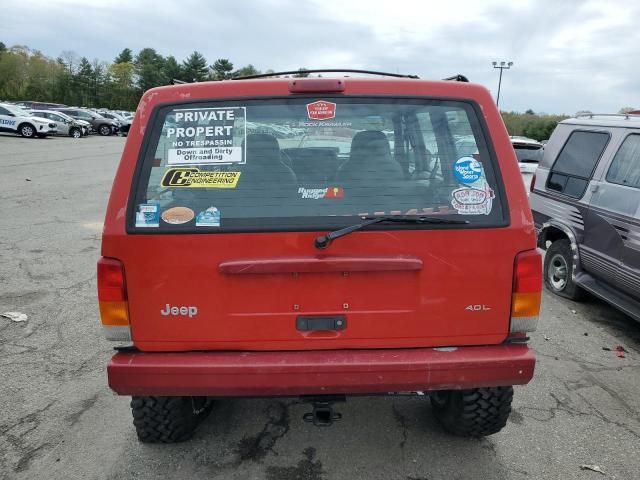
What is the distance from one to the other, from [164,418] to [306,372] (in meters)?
1.00

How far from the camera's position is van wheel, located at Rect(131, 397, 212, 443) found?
A: 2873 millimetres

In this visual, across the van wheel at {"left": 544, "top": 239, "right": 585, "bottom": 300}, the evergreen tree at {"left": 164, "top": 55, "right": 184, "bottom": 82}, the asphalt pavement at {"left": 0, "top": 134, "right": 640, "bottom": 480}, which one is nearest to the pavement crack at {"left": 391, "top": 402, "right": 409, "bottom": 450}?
the asphalt pavement at {"left": 0, "top": 134, "right": 640, "bottom": 480}

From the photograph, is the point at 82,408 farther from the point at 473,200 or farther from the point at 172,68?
the point at 172,68

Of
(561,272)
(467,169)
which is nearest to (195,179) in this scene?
(467,169)

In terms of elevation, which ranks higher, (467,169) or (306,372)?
(467,169)

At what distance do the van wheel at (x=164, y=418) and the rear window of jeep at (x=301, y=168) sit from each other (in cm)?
104

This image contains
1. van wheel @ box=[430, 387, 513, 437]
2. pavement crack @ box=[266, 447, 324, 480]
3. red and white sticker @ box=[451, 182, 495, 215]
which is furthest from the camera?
van wheel @ box=[430, 387, 513, 437]

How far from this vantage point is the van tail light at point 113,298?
2471mm

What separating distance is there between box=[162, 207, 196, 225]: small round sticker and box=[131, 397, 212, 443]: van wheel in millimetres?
1029

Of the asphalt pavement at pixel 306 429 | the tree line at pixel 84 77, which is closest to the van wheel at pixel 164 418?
the asphalt pavement at pixel 306 429

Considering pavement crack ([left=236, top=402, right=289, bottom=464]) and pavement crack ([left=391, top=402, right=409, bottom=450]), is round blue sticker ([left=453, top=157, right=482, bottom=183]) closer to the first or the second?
pavement crack ([left=391, top=402, right=409, bottom=450])

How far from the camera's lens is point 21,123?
2881cm

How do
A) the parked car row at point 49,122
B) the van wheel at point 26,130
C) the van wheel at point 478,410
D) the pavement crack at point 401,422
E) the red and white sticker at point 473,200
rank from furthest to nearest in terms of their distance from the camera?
the van wheel at point 26,130 < the parked car row at point 49,122 < the pavement crack at point 401,422 < the van wheel at point 478,410 < the red and white sticker at point 473,200

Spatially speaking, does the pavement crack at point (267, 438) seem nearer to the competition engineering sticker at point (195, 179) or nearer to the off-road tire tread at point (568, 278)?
the competition engineering sticker at point (195, 179)
